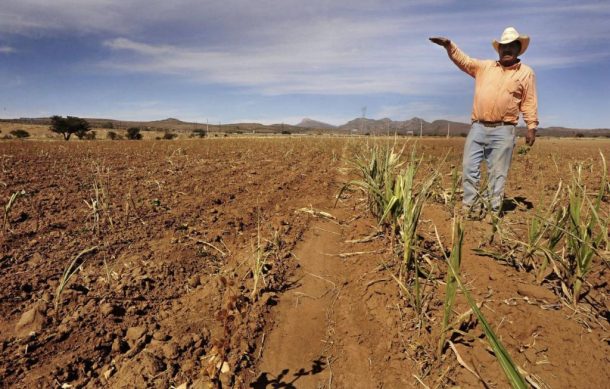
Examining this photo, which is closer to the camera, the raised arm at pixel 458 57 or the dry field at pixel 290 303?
the dry field at pixel 290 303

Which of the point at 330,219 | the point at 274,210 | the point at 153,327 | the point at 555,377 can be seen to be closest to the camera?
the point at 555,377

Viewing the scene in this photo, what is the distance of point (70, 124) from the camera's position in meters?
40.9

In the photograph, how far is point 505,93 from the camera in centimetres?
389

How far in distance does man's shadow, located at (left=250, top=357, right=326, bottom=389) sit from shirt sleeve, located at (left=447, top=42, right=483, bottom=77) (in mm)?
3820

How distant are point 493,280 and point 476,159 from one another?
7.39 feet

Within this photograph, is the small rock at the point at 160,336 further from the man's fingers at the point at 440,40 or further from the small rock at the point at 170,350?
the man's fingers at the point at 440,40

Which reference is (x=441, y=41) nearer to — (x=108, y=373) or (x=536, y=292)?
(x=536, y=292)

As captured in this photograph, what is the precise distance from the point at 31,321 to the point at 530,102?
188 inches

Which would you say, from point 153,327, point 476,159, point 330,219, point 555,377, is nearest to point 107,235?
point 153,327

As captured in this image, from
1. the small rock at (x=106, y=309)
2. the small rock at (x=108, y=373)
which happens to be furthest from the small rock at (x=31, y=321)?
the small rock at (x=108, y=373)

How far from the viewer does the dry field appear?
171 centimetres

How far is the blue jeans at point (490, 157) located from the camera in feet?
13.2

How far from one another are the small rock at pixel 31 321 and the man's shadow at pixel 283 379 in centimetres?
126

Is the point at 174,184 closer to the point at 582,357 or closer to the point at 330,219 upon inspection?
the point at 330,219
